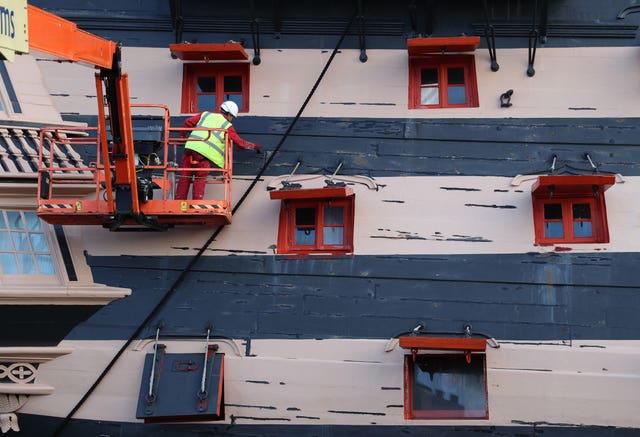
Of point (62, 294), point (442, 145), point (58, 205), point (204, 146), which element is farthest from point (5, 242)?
point (442, 145)

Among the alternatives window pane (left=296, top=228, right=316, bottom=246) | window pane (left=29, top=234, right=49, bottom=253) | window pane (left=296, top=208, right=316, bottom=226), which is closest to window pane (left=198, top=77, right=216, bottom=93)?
window pane (left=296, top=208, right=316, bottom=226)

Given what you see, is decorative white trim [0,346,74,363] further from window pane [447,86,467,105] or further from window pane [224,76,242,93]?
window pane [447,86,467,105]

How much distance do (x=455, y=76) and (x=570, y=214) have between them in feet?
7.29

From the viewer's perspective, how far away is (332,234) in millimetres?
12445

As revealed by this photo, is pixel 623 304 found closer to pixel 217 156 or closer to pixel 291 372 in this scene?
pixel 291 372

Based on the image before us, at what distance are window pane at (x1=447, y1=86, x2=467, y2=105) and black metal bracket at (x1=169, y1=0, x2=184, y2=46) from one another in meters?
3.38

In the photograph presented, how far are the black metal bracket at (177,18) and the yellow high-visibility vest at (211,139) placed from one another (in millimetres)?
1346

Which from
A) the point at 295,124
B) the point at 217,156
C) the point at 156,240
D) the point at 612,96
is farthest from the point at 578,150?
the point at 156,240

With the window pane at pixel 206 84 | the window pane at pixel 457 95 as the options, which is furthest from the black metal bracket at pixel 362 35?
the window pane at pixel 206 84

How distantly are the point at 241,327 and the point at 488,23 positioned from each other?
467cm

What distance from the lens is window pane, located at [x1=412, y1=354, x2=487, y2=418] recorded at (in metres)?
11.8

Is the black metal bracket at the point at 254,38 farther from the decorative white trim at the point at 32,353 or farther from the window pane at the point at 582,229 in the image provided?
the window pane at the point at 582,229

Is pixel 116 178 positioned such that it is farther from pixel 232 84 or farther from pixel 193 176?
pixel 232 84

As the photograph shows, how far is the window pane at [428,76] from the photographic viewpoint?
13023mm
